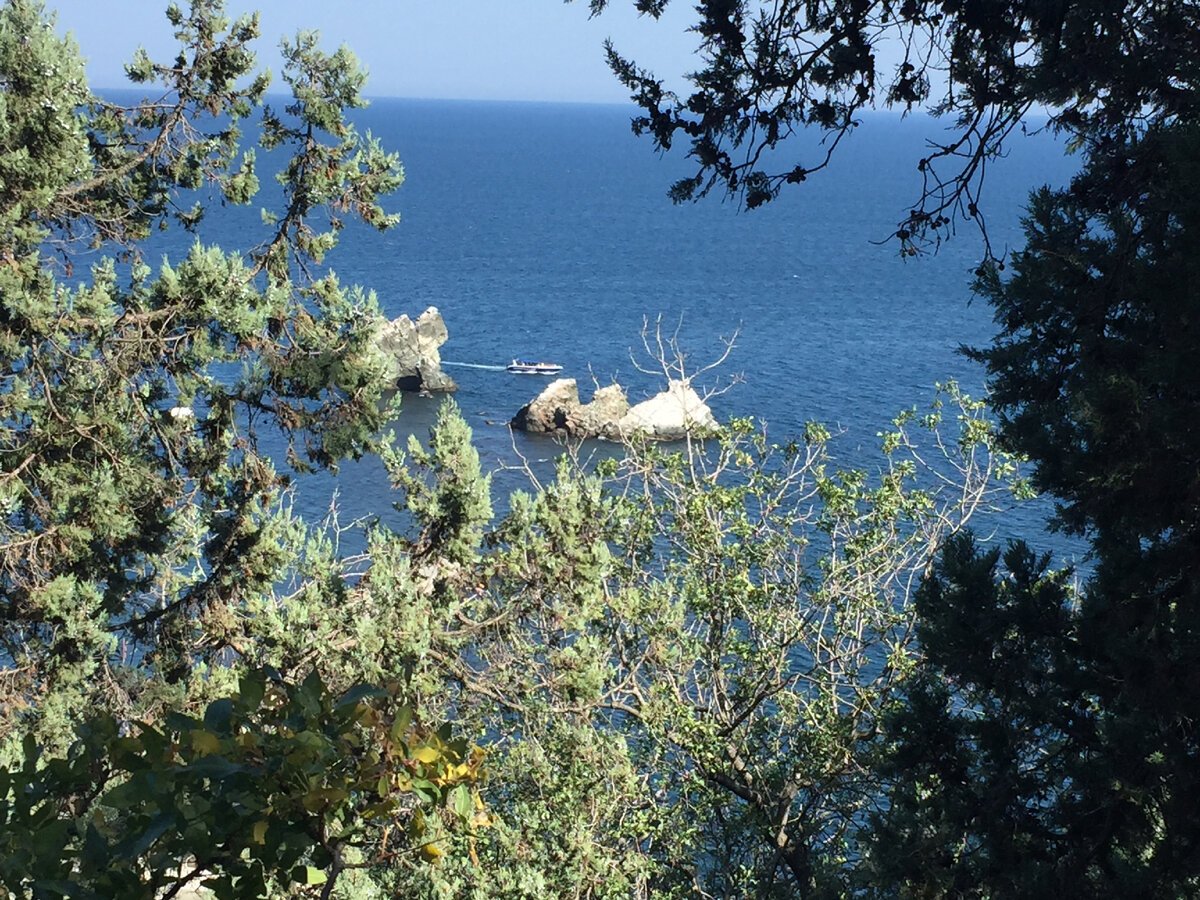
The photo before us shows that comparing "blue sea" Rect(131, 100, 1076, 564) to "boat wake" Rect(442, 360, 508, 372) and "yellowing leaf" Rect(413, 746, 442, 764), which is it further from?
"yellowing leaf" Rect(413, 746, 442, 764)

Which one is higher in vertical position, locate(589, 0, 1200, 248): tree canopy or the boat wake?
locate(589, 0, 1200, 248): tree canopy

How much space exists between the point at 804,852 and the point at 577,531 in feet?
11.8

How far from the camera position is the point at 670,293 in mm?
59344

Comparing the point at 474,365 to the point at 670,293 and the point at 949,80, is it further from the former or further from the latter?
the point at 949,80

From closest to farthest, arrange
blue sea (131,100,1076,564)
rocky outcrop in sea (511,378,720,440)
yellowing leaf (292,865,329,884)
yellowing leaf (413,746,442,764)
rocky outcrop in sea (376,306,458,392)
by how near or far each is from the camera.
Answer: yellowing leaf (292,865,329,884) → yellowing leaf (413,746,442,764) → rocky outcrop in sea (511,378,720,440) → blue sea (131,100,1076,564) → rocky outcrop in sea (376,306,458,392)

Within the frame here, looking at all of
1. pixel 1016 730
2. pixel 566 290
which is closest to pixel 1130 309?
pixel 1016 730

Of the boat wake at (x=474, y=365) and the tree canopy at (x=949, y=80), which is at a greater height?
the tree canopy at (x=949, y=80)

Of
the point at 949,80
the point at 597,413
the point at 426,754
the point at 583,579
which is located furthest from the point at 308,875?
the point at 597,413

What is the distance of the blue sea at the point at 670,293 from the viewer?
125 ft

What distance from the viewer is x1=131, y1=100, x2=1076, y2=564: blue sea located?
3819cm

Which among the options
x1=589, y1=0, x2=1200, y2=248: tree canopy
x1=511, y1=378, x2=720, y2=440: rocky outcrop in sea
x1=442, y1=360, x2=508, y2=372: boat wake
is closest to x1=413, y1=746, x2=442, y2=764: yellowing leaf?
x1=589, y1=0, x2=1200, y2=248: tree canopy

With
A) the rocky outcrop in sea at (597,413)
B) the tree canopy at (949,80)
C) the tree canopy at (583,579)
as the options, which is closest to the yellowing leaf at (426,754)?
the tree canopy at (583,579)

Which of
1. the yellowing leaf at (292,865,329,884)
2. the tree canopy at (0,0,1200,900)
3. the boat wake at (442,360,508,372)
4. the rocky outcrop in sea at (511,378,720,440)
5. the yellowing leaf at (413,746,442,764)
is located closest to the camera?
the yellowing leaf at (292,865,329,884)

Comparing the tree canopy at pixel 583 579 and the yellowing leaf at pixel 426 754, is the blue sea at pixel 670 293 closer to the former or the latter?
the tree canopy at pixel 583 579
